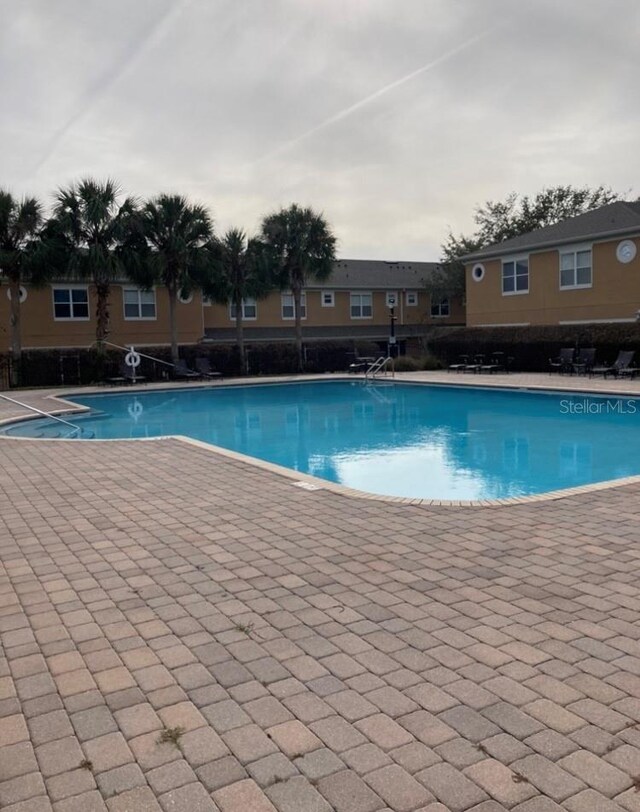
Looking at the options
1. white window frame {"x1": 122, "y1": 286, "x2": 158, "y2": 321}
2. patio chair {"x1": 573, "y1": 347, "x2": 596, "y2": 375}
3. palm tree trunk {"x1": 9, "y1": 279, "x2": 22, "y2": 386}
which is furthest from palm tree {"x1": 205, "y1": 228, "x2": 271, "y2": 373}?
patio chair {"x1": 573, "y1": 347, "x2": 596, "y2": 375}

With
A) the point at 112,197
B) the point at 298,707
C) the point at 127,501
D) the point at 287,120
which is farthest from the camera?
the point at 112,197

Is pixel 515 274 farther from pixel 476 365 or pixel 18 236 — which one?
pixel 18 236

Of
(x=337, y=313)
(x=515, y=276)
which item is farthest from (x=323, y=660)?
(x=337, y=313)

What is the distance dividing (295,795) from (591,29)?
11.7 meters

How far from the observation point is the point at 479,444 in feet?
41.0

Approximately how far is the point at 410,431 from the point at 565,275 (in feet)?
51.4

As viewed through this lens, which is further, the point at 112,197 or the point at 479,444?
the point at 112,197

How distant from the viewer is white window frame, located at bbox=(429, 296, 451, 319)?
40338 mm

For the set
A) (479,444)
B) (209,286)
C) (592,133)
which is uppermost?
(592,133)

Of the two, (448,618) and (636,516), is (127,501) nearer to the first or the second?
(448,618)

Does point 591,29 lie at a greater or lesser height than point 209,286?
greater

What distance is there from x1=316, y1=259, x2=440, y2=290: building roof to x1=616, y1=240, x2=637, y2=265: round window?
15.6m

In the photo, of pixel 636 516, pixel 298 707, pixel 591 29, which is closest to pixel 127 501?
pixel 298 707

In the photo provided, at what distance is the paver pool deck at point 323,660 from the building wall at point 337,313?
2848cm
